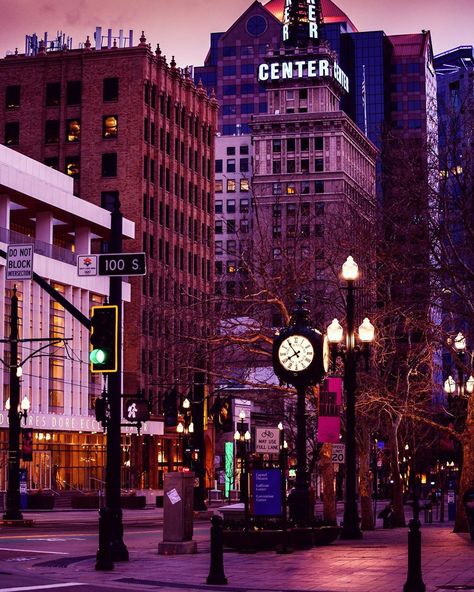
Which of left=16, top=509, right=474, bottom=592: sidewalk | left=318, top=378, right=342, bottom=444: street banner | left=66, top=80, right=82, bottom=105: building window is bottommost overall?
left=16, top=509, right=474, bottom=592: sidewalk

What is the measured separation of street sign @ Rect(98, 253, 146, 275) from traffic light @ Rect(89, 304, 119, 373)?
1099 millimetres

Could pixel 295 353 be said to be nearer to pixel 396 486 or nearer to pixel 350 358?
pixel 350 358

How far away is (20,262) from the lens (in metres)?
24.4

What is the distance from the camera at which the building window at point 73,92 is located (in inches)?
4385

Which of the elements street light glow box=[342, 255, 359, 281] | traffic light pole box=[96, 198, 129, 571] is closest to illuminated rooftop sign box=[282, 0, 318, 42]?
street light glow box=[342, 255, 359, 281]

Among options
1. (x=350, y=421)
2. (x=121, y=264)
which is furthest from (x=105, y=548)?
(x=350, y=421)

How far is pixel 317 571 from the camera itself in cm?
2169

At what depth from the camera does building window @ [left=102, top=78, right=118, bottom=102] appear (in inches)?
4345

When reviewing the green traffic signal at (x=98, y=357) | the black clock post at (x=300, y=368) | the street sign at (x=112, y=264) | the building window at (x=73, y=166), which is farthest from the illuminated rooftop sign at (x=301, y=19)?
the green traffic signal at (x=98, y=357)

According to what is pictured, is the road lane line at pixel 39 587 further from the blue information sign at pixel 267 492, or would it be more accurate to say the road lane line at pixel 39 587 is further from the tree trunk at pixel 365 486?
the tree trunk at pixel 365 486

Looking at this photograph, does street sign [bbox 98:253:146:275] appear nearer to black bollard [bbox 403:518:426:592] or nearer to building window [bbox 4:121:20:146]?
black bollard [bbox 403:518:426:592]

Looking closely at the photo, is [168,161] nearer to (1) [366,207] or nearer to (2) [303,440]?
(1) [366,207]

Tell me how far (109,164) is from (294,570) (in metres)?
90.4

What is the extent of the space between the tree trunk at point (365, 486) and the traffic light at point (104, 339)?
22.7 meters
